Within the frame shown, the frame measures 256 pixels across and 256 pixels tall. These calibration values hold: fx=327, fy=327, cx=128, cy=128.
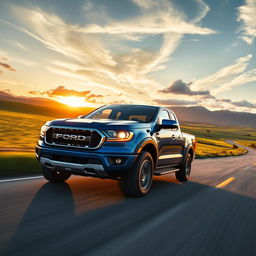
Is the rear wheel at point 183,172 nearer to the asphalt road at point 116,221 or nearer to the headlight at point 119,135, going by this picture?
the asphalt road at point 116,221

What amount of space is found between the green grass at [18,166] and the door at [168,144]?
3.53 m

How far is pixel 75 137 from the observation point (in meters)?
5.82

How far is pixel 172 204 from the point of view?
591cm

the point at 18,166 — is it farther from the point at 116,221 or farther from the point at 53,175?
the point at 116,221

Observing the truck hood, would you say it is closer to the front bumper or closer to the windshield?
the front bumper

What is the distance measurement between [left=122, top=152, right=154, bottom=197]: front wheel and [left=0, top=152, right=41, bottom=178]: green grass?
334cm

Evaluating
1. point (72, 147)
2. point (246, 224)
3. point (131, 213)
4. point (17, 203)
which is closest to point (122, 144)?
point (72, 147)

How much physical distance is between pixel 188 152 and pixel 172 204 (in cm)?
353

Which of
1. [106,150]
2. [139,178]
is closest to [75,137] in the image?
[106,150]

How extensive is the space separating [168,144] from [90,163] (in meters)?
2.45

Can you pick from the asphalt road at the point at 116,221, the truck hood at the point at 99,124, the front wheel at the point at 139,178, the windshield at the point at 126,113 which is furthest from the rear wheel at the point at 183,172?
the truck hood at the point at 99,124

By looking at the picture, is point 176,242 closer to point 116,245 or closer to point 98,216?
point 116,245

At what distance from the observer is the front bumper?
5562mm

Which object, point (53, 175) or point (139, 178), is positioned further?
point (53, 175)
